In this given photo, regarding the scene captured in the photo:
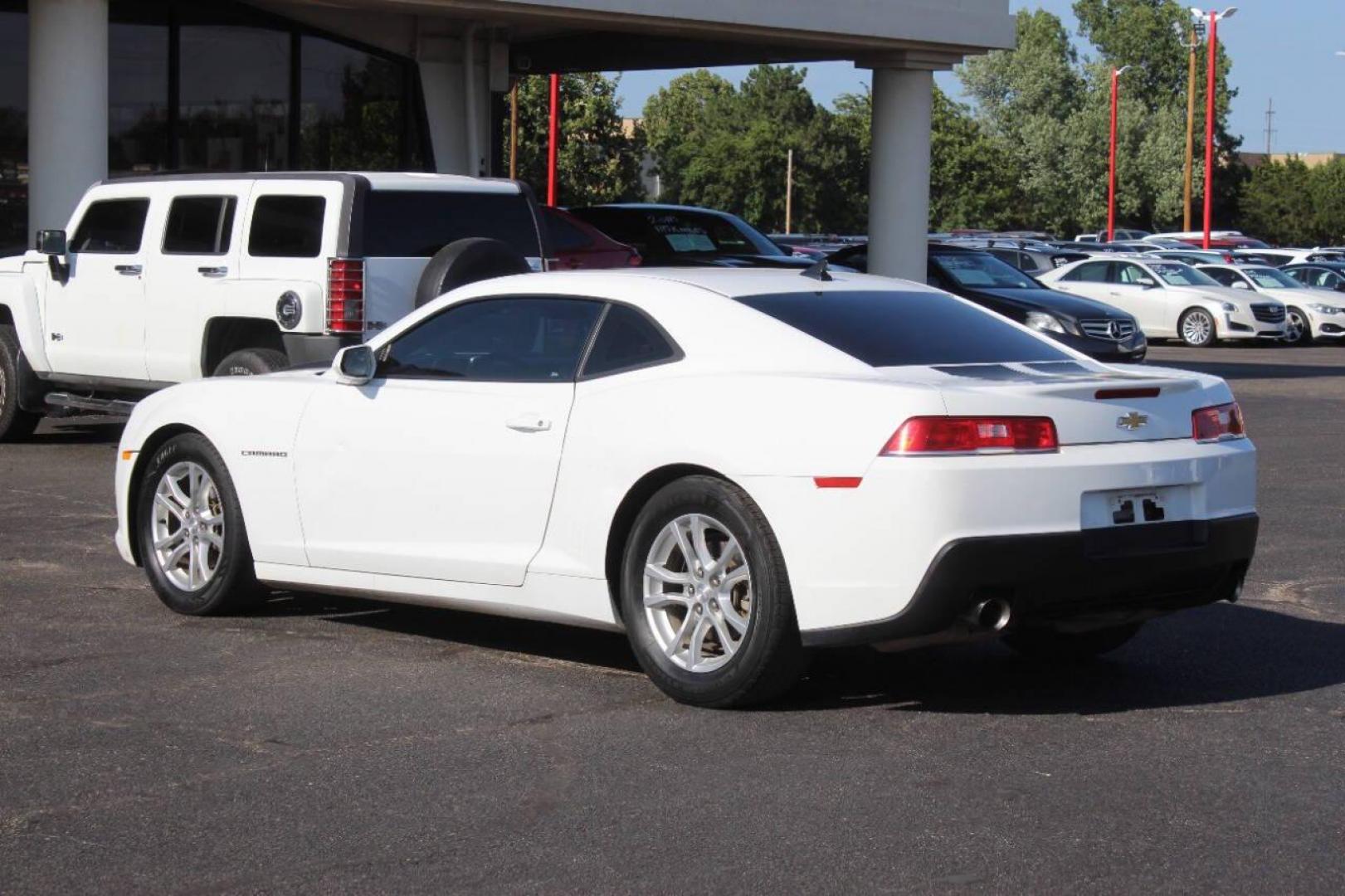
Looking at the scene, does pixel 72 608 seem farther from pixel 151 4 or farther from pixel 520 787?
pixel 151 4

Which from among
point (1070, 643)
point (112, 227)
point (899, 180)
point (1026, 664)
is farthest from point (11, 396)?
point (899, 180)

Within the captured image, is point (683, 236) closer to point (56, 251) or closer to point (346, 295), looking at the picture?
point (56, 251)

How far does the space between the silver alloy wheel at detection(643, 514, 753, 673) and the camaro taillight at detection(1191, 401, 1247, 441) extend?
1.63 metres

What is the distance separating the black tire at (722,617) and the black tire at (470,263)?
568 cm

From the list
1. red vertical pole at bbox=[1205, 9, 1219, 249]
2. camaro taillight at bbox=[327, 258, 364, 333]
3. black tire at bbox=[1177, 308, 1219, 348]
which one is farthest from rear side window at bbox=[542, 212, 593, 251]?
red vertical pole at bbox=[1205, 9, 1219, 249]

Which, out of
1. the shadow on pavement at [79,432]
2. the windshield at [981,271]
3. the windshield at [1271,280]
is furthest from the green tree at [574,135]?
the shadow on pavement at [79,432]

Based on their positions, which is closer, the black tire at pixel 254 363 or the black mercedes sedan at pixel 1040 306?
the black tire at pixel 254 363

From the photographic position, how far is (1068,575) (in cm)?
626

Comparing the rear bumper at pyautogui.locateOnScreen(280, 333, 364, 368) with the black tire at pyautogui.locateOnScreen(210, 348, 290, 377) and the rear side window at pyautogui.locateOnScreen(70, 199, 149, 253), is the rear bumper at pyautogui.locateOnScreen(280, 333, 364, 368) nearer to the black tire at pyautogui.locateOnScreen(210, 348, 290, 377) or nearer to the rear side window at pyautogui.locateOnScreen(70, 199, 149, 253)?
the black tire at pyautogui.locateOnScreen(210, 348, 290, 377)

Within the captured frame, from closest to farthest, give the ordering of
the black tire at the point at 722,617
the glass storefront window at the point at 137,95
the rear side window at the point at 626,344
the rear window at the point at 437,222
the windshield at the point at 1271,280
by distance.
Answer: the black tire at the point at 722,617, the rear side window at the point at 626,344, the rear window at the point at 437,222, the glass storefront window at the point at 137,95, the windshield at the point at 1271,280

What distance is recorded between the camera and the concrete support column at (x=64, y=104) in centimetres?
1897

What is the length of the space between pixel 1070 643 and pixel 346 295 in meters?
6.25

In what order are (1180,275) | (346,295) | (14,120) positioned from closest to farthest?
(346,295) < (14,120) < (1180,275)

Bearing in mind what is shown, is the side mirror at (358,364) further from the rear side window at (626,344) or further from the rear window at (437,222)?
the rear window at (437,222)
